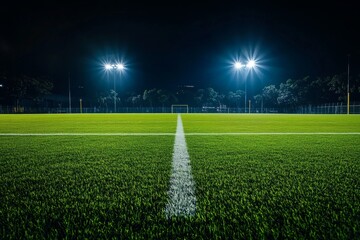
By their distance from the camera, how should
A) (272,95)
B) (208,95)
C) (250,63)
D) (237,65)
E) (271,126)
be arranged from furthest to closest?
(208,95)
(272,95)
(237,65)
(250,63)
(271,126)

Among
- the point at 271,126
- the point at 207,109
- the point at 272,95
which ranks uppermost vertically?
the point at 272,95

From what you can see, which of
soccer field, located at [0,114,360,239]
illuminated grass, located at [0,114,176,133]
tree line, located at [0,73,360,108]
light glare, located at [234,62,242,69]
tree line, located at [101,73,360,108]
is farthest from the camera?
tree line, located at [0,73,360,108]

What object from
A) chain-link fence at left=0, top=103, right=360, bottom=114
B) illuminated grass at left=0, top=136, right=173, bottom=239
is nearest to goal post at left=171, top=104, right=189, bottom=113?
chain-link fence at left=0, top=103, right=360, bottom=114

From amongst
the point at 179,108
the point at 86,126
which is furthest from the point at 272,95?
the point at 86,126

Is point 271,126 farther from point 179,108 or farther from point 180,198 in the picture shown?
point 179,108

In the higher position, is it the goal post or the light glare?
the light glare

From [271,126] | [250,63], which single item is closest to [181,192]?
[271,126]

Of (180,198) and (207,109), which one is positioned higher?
(207,109)

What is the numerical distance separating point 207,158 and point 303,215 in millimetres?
1498

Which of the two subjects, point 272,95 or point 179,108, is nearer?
point 272,95

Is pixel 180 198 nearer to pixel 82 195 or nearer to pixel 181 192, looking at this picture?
pixel 181 192

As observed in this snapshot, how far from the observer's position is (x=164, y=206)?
1449mm

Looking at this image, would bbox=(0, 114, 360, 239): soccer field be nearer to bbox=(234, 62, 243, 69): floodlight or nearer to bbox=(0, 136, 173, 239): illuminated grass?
bbox=(0, 136, 173, 239): illuminated grass

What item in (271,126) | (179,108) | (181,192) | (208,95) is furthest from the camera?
(208,95)
